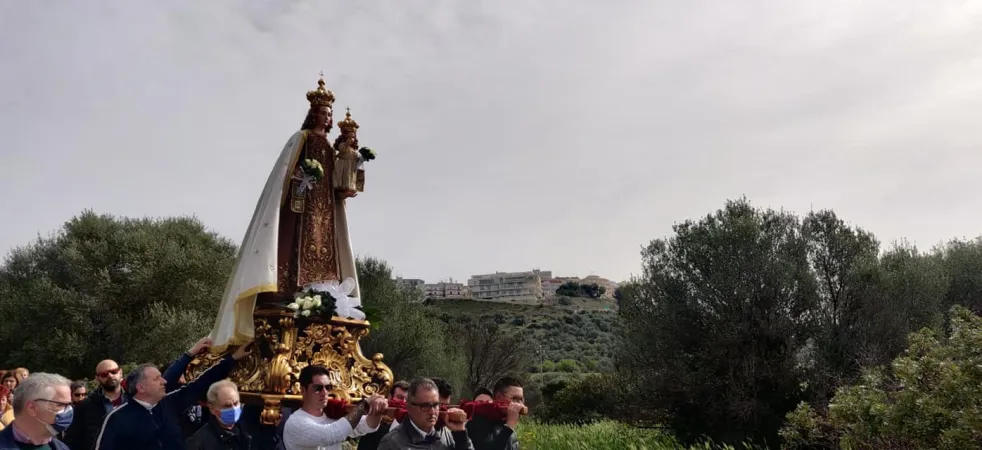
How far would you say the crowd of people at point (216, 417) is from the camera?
4.17m

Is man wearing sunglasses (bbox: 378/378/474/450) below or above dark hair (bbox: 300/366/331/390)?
below

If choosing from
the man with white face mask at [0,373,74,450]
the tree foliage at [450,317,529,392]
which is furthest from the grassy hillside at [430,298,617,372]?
the man with white face mask at [0,373,74,450]

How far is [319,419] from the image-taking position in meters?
4.95

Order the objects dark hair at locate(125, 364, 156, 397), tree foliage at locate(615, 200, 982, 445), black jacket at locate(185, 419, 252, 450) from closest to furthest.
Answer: dark hair at locate(125, 364, 156, 397)
black jacket at locate(185, 419, 252, 450)
tree foliage at locate(615, 200, 982, 445)

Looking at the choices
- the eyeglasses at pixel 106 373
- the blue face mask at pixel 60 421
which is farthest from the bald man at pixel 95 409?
the blue face mask at pixel 60 421

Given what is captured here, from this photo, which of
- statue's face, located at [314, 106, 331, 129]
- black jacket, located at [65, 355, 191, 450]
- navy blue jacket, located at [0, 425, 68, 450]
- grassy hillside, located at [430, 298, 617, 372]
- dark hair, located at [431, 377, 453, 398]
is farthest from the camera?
grassy hillside, located at [430, 298, 617, 372]

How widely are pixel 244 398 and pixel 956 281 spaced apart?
2553 cm

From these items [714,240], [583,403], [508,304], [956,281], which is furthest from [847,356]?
[508,304]

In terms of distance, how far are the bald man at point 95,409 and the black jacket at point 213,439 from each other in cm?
142

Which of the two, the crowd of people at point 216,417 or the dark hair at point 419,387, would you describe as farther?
the dark hair at point 419,387

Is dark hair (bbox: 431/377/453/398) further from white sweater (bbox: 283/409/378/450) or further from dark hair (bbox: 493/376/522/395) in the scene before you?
white sweater (bbox: 283/409/378/450)

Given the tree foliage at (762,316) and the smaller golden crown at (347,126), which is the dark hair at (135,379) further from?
the tree foliage at (762,316)

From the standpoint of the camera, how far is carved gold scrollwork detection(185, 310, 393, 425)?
641cm

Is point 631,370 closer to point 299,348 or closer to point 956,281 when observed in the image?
point 956,281
